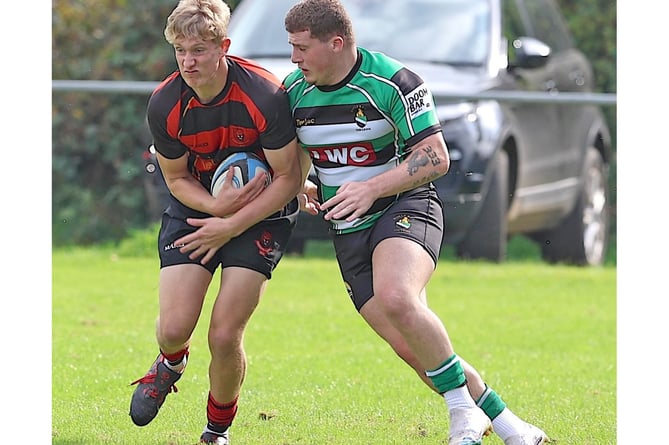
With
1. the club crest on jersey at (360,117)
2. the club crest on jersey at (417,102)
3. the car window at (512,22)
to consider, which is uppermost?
the club crest on jersey at (417,102)

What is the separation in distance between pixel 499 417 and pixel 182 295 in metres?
1.24

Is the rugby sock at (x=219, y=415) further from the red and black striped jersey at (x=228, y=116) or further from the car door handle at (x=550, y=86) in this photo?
the car door handle at (x=550, y=86)

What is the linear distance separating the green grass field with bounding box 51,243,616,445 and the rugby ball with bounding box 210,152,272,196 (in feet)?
3.21

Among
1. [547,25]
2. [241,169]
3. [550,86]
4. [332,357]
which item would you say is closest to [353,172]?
[241,169]

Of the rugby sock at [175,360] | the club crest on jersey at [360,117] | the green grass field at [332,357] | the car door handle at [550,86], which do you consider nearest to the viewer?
the club crest on jersey at [360,117]

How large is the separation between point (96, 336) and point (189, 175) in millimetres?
2402

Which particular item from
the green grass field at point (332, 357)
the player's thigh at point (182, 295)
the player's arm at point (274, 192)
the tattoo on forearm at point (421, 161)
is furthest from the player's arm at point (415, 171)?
the green grass field at point (332, 357)

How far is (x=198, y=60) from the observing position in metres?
4.31

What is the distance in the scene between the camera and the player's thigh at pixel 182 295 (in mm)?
4543

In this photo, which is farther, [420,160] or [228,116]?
[228,116]

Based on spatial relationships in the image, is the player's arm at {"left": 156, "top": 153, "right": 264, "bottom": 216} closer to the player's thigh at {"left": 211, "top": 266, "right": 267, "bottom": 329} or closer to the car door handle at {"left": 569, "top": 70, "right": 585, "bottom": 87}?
the player's thigh at {"left": 211, "top": 266, "right": 267, "bottom": 329}

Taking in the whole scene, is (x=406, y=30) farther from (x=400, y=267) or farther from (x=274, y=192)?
(x=400, y=267)

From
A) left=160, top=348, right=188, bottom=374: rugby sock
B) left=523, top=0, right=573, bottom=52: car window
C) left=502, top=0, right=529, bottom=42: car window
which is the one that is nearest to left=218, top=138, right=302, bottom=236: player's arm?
left=160, top=348, right=188, bottom=374: rugby sock
